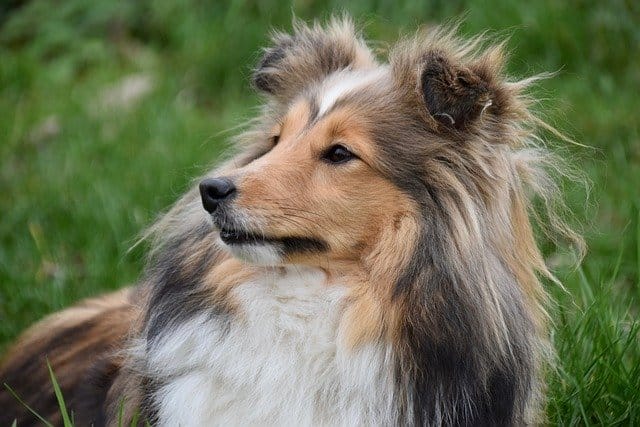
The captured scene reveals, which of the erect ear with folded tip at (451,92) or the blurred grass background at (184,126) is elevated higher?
the erect ear with folded tip at (451,92)

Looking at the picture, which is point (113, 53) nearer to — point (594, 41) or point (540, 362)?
point (594, 41)

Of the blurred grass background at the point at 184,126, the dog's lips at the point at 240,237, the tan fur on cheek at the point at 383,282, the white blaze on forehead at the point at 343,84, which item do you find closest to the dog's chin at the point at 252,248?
the dog's lips at the point at 240,237

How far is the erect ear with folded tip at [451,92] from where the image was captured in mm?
2921

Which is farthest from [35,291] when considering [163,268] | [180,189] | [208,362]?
[208,362]

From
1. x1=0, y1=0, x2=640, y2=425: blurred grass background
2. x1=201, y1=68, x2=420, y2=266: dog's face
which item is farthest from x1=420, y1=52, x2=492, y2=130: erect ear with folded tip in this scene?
x1=0, y1=0, x2=640, y2=425: blurred grass background

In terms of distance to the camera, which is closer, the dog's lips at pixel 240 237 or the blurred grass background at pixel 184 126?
the dog's lips at pixel 240 237

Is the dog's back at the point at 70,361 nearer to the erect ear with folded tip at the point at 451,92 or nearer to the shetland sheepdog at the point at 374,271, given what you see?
the shetland sheepdog at the point at 374,271

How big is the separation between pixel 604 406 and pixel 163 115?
3779mm

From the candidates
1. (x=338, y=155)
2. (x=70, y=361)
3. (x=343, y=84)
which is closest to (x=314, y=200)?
(x=338, y=155)

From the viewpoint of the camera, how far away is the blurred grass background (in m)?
3.94

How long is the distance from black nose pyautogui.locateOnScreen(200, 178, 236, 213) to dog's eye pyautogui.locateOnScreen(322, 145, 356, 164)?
31 cm

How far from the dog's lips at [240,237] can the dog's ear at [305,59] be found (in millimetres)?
748

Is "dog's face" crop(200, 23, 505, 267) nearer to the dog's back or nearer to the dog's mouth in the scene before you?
the dog's mouth

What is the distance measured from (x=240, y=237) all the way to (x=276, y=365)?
14.9 inches
